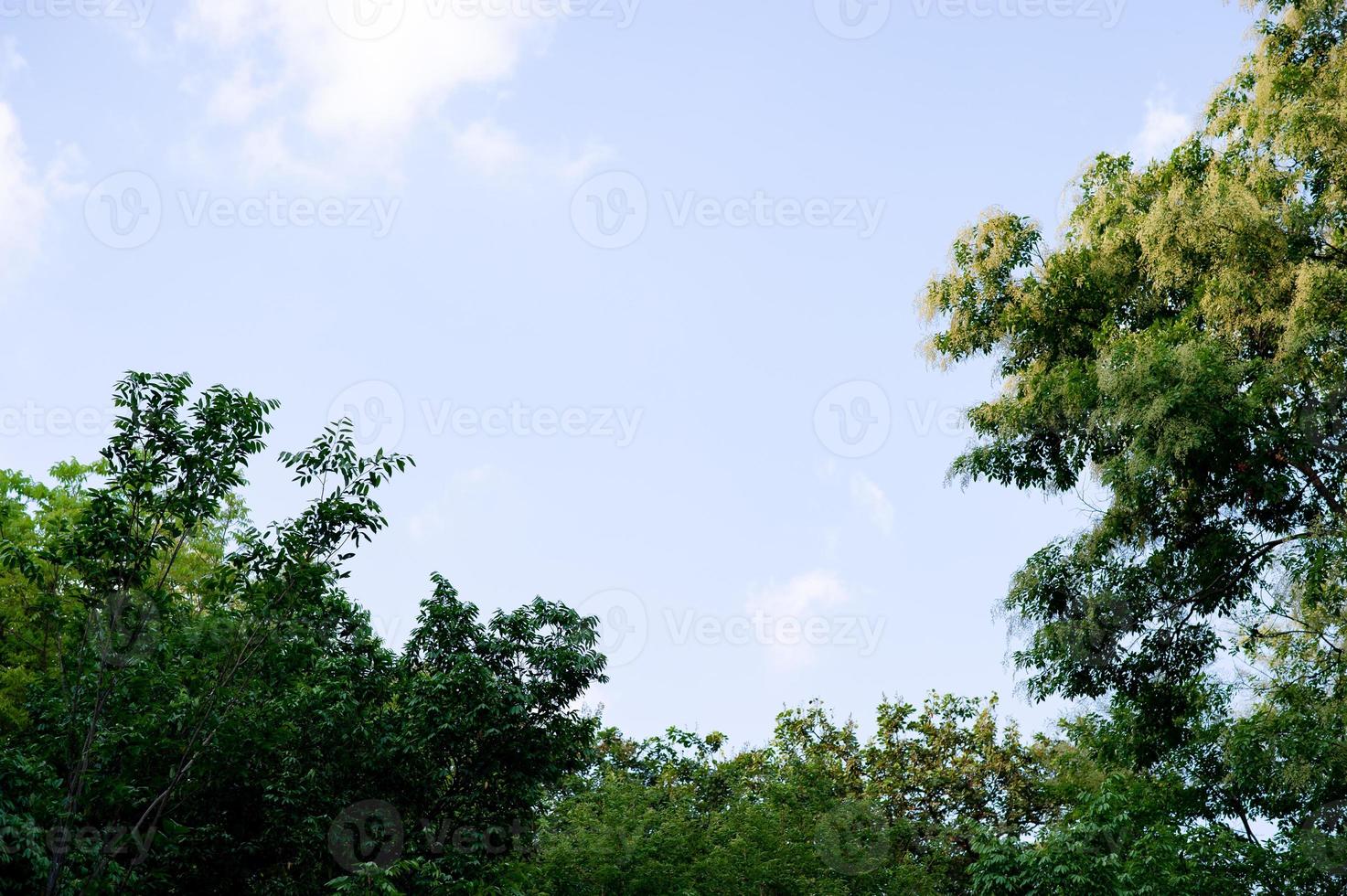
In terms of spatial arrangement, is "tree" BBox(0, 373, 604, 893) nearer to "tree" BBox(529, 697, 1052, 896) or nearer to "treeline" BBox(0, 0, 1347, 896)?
"treeline" BBox(0, 0, 1347, 896)

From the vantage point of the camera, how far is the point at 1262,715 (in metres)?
13.2

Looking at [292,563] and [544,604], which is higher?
[544,604]

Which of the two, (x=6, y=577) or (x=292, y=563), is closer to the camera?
(x=292, y=563)

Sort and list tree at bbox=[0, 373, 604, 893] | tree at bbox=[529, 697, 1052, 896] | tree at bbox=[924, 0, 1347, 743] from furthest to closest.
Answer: tree at bbox=[529, 697, 1052, 896], tree at bbox=[924, 0, 1347, 743], tree at bbox=[0, 373, 604, 893]

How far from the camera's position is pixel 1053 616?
14.4 metres

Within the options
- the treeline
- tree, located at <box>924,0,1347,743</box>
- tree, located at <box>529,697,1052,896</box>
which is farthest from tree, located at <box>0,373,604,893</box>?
tree, located at <box>924,0,1347,743</box>

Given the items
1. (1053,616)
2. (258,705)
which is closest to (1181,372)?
(1053,616)

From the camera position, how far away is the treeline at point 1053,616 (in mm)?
10891

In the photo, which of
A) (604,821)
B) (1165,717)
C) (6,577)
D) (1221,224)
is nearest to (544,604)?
(604,821)

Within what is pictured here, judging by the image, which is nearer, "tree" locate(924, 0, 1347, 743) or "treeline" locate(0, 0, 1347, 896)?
"treeline" locate(0, 0, 1347, 896)

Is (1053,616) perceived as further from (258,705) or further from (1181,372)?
(258,705)

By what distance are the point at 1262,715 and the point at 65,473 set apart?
73.9ft

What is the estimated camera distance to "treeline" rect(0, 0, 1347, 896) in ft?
35.7

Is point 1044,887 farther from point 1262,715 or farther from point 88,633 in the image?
point 88,633
